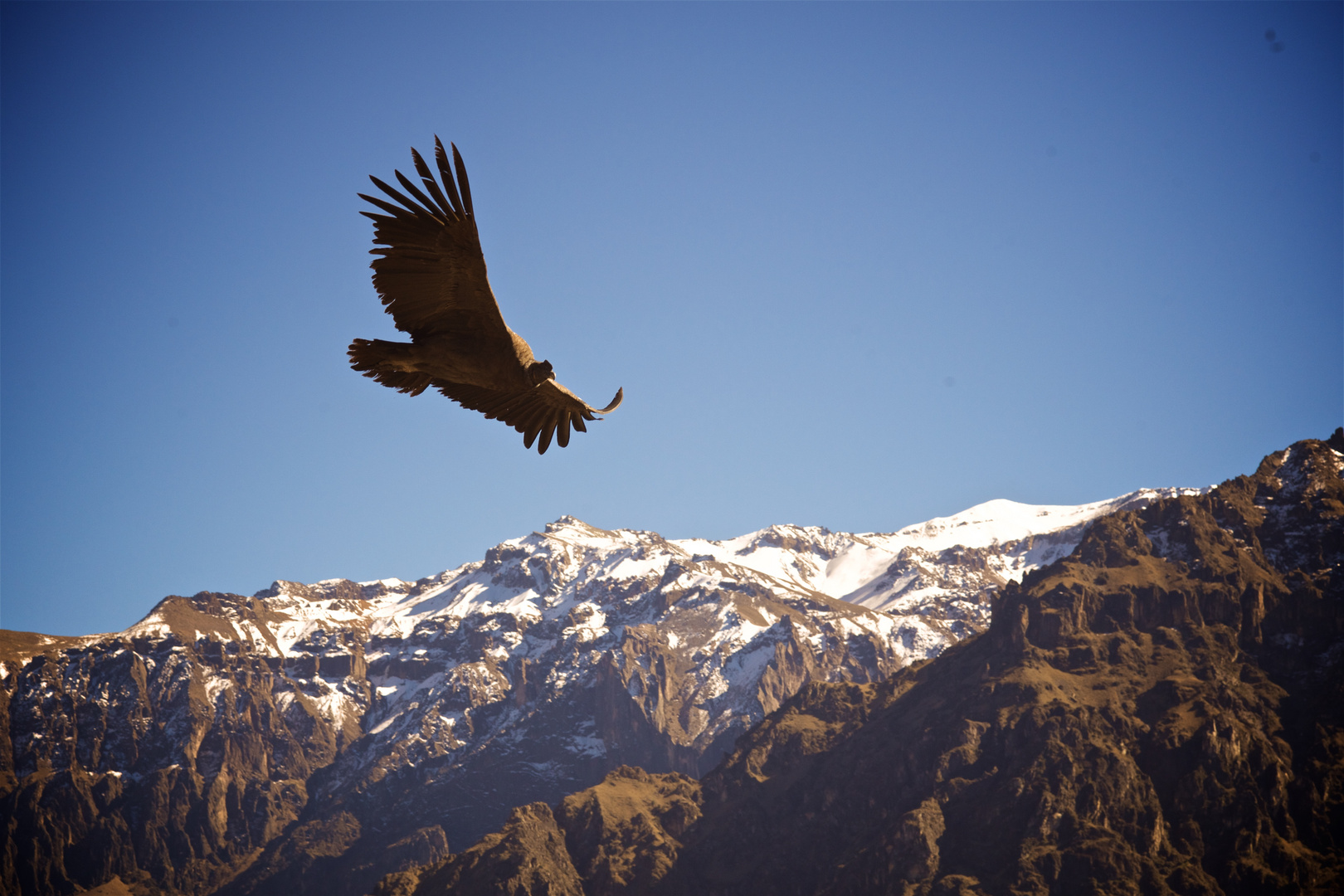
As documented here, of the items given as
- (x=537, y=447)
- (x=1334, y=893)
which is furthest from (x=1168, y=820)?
(x=537, y=447)

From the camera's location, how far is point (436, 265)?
12828mm

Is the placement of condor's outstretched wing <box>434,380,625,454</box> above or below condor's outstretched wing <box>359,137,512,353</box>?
below

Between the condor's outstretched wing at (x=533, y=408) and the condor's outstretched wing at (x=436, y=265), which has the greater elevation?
the condor's outstretched wing at (x=436, y=265)

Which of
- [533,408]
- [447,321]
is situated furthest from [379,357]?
[533,408]

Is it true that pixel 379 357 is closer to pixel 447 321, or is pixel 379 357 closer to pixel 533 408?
pixel 447 321

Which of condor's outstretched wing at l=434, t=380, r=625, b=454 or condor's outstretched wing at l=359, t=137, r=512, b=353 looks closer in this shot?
condor's outstretched wing at l=359, t=137, r=512, b=353

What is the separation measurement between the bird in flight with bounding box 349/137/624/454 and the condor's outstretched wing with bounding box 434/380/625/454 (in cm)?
1

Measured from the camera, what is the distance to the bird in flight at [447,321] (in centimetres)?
1236

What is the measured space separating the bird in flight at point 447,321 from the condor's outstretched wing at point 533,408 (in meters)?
0.01

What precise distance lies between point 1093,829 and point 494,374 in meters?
207

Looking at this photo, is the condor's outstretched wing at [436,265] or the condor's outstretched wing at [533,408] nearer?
the condor's outstretched wing at [436,265]

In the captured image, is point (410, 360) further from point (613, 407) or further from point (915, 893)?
point (915, 893)

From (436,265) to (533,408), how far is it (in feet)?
7.95

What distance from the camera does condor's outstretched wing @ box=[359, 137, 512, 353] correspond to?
12.2 metres
